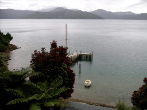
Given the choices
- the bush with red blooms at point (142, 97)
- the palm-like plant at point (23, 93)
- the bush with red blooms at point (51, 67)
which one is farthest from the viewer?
the bush with red blooms at point (51, 67)

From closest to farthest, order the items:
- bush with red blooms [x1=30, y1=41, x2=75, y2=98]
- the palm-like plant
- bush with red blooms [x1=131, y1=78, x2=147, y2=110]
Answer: bush with red blooms [x1=131, y1=78, x2=147, y2=110], the palm-like plant, bush with red blooms [x1=30, y1=41, x2=75, y2=98]

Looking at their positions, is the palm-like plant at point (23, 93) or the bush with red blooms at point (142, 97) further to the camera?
the palm-like plant at point (23, 93)

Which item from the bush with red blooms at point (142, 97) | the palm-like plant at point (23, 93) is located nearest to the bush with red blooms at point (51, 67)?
the palm-like plant at point (23, 93)

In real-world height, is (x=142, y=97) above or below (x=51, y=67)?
below

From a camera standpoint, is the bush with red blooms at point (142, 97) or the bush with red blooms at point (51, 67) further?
the bush with red blooms at point (51, 67)

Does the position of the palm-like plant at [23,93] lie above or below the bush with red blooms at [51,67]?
below

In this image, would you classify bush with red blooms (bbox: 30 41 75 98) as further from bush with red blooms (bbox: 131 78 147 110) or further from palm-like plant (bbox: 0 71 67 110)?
bush with red blooms (bbox: 131 78 147 110)

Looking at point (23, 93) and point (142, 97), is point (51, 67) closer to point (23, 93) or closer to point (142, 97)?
point (23, 93)

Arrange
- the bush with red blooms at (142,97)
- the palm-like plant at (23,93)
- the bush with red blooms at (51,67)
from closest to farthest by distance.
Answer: the bush with red blooms at (142,97), the palm-like plant at (23,93), the bush with red blooms at (51,67)

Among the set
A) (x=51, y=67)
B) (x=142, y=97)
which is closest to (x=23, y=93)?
(x=51, y=67)

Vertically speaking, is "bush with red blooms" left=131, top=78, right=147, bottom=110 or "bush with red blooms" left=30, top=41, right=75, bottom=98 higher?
"bush with red blooms" left=30, top=41, right=75, bottom=98

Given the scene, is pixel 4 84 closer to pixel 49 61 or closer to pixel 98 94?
pixel 49 61

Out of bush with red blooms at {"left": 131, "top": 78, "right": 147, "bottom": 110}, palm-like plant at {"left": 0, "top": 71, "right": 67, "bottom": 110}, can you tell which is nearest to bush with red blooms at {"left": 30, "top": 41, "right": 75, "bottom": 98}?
palm-like plant at {"left": 0, "top": 71, "right": 67, "bottom": 110}

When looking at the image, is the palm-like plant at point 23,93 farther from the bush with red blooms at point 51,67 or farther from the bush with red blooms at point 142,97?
the bush with red blooms at point 142,97
